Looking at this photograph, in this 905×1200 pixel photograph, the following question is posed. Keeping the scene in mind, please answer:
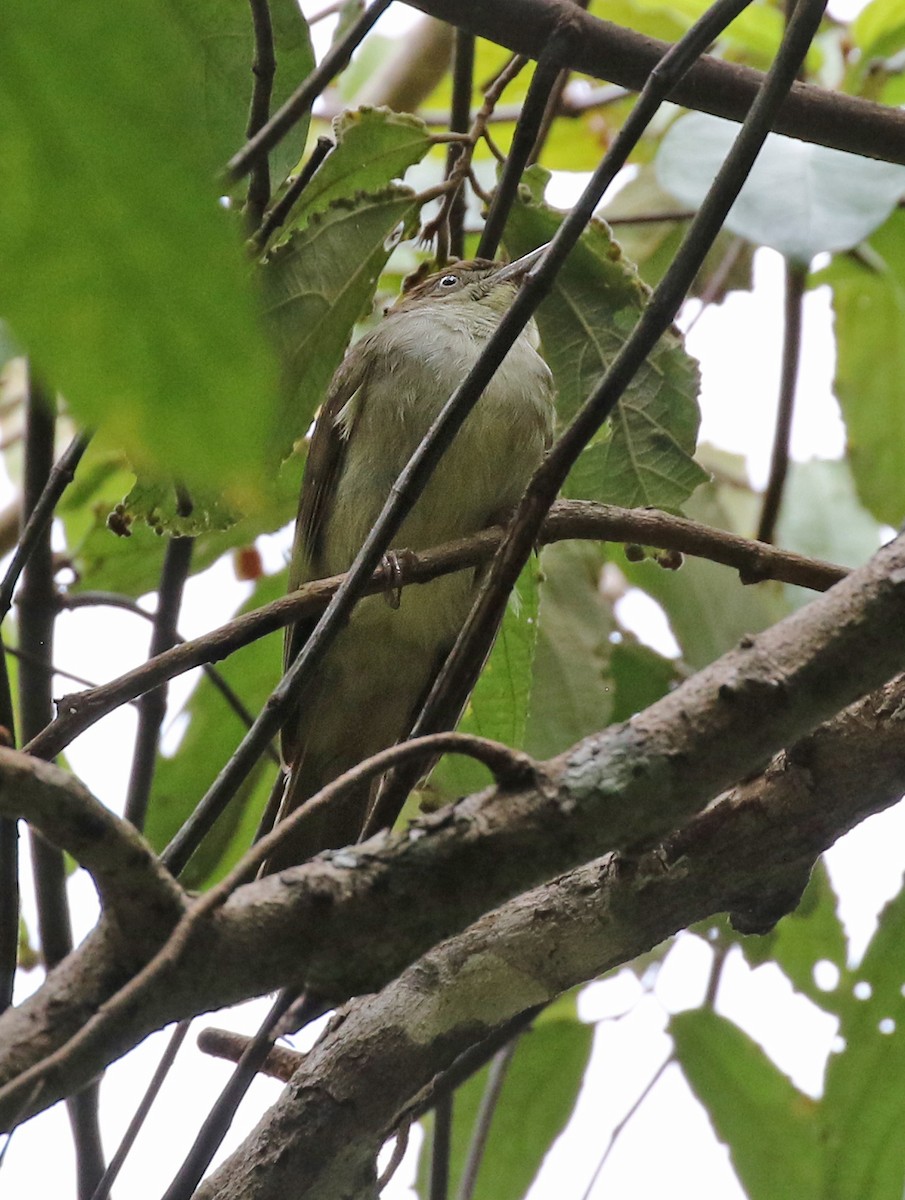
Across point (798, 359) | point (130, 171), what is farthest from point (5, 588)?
point (798, 359)

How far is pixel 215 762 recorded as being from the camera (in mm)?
2760

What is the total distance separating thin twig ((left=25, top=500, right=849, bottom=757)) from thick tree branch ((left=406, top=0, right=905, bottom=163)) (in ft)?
2.02

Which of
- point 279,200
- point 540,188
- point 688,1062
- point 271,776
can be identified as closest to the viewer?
point 279,200

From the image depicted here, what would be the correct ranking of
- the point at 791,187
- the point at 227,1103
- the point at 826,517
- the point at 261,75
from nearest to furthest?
the point at 227,1103
the point at 261,75
the point at 791,187
the point at 826,517

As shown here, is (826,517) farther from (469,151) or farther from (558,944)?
(558,944)

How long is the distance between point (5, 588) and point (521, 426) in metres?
1.39

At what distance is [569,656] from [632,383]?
27.9 inches

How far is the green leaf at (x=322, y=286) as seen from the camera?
218 centimetres

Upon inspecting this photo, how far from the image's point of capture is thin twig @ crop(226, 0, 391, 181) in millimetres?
1723

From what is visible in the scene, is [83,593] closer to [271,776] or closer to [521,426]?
[271,776]

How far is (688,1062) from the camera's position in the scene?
8.92 ft

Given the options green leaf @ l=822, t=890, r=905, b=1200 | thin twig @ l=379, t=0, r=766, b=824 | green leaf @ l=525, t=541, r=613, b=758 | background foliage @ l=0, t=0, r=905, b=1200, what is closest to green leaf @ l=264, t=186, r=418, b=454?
background foliage @ l=0, t=0, r=905, b=1200

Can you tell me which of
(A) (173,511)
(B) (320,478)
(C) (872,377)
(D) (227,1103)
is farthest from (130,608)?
(C) (872,377)

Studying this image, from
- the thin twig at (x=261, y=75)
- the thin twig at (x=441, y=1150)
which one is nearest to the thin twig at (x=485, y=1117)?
the thin twig at (x=441, y=1150)
